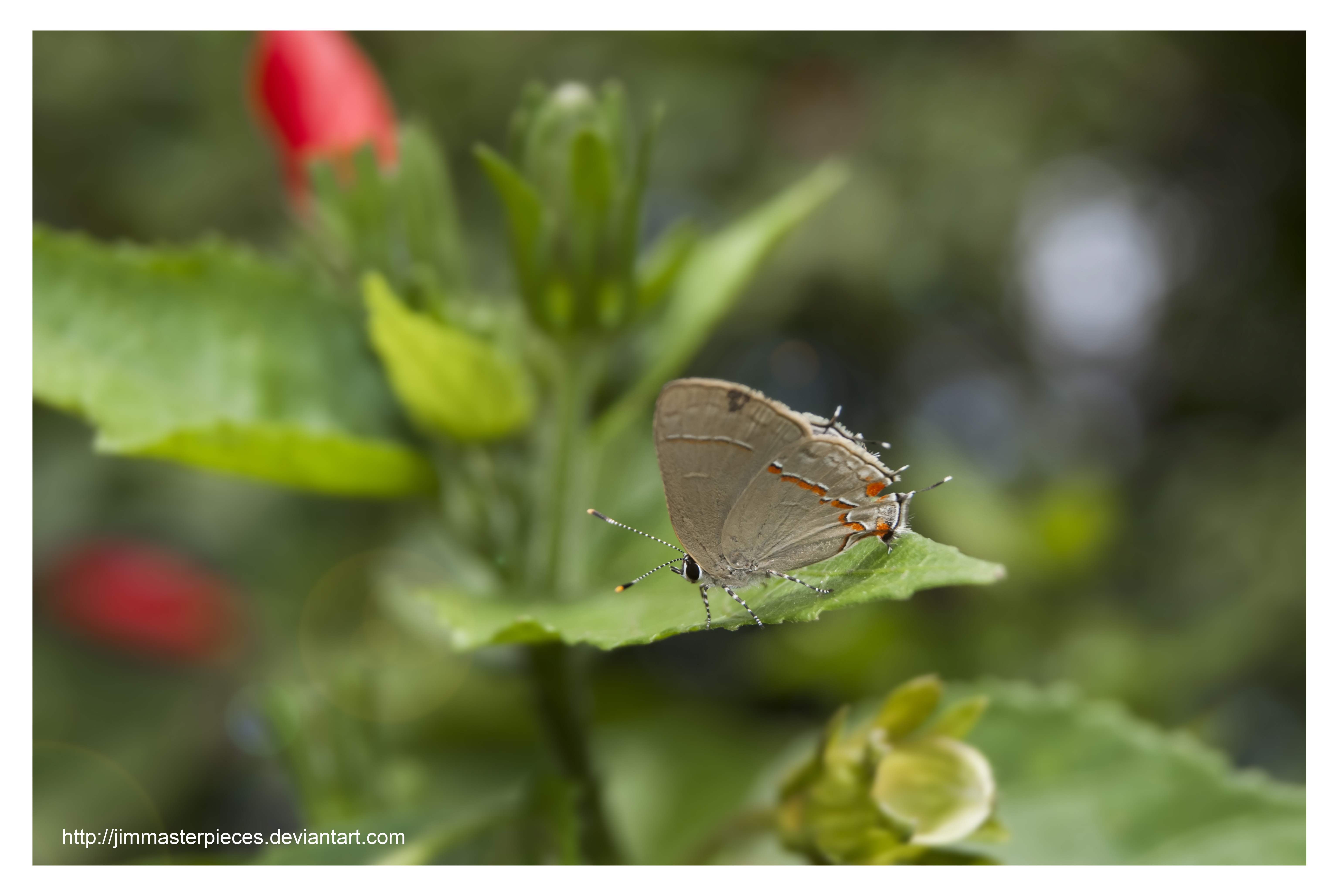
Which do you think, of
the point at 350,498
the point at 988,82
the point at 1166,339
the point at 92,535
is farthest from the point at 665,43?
the point at 92,535

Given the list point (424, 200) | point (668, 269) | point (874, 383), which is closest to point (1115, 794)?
point (668, 269)

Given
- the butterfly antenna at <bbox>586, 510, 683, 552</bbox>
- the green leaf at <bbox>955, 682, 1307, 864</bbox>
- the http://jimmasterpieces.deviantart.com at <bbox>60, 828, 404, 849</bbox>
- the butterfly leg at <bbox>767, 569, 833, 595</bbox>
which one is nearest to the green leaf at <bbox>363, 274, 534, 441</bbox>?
the butterfly antenna at <bbox>586, 510, 683, 552</bbox>

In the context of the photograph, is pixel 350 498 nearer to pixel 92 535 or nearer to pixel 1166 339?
pixel 92 535

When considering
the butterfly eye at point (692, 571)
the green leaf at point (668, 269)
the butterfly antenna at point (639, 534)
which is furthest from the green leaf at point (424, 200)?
the butterfly eye at point (692, 571)

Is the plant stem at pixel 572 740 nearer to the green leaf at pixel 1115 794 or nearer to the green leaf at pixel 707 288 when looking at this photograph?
the green leaf at pixel 707 288

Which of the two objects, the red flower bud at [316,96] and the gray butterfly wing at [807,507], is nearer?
the gray butterfly wing at [807,507]

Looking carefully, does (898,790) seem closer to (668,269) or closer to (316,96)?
(668,269)

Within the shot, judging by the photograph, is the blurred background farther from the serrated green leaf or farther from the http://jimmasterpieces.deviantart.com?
the serrated green leaf
